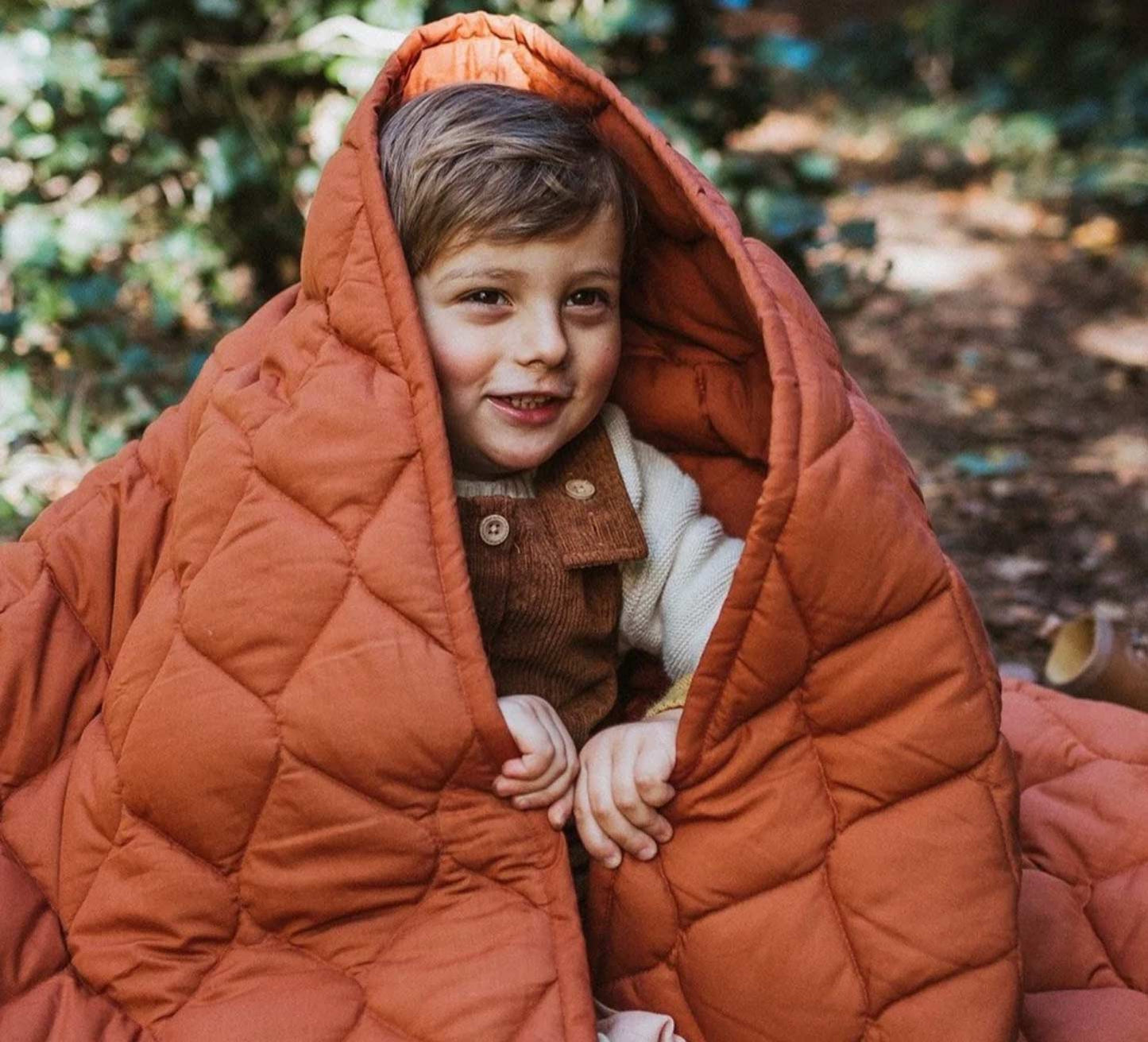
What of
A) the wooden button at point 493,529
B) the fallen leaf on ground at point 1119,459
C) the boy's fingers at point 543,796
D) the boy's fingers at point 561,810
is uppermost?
the wooden button at point 493,529

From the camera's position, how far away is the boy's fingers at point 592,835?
4.97 ft

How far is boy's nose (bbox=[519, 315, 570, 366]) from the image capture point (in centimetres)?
160

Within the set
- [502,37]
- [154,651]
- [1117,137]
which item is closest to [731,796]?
[154,651]

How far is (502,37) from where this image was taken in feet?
6.11

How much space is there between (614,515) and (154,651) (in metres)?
0.63

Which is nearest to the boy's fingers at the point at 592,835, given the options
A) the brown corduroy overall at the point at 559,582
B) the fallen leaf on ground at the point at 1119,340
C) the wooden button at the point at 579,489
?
the brown corduroy overall at the point at 559,582

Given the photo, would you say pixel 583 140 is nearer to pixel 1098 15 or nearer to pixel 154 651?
pixel 154 651

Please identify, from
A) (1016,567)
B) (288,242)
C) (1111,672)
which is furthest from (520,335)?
(288,242)

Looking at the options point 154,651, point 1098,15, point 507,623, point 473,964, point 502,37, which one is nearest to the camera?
point 473,964

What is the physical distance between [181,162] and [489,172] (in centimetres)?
206

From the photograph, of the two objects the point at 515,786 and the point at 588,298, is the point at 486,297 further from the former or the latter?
the point at 515,786

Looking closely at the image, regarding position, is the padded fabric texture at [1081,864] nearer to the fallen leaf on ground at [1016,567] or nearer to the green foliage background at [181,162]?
the fallen leaf on ground at [1016,567]

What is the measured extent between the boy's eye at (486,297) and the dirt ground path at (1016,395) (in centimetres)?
155

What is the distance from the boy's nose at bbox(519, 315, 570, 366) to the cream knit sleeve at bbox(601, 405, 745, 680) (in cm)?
25
